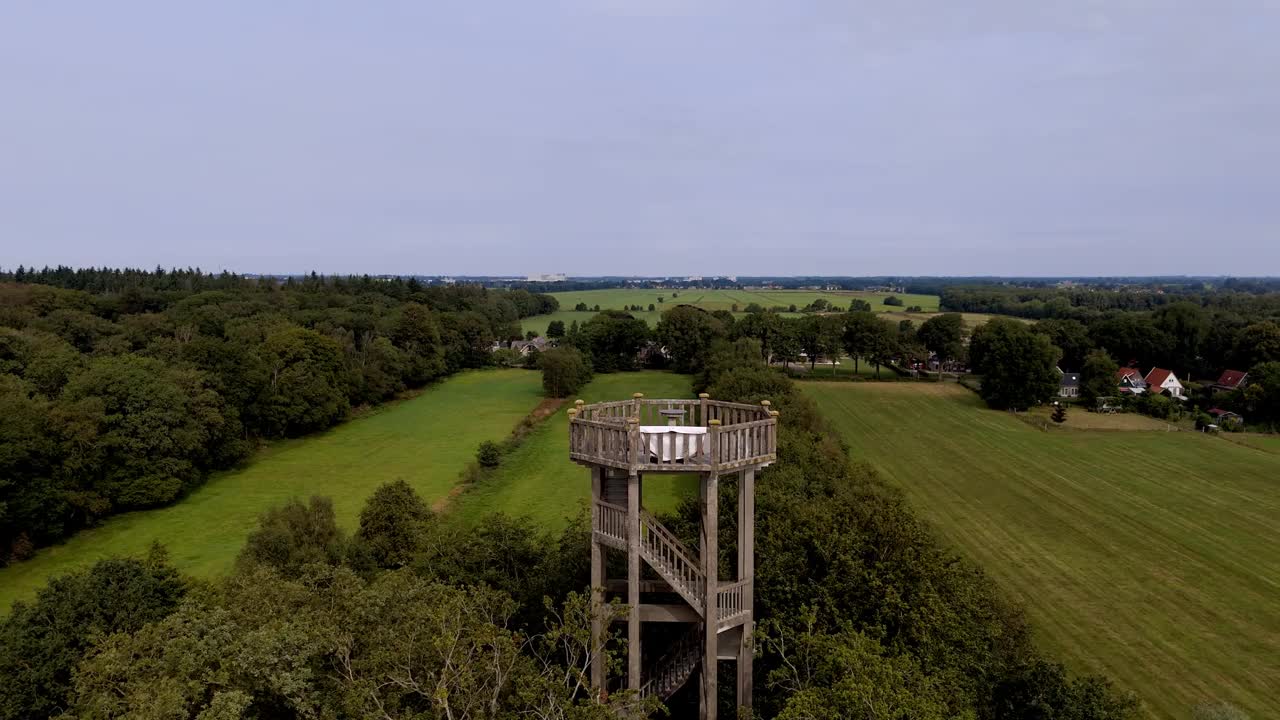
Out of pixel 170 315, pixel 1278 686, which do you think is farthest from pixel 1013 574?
pixel 170 315

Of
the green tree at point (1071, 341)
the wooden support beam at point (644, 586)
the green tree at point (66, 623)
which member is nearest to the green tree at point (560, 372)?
the green tree at point (66, 623)

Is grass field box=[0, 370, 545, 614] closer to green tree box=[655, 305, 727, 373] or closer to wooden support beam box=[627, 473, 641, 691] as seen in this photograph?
wooden support beam box=[627, 473, 641, 691]

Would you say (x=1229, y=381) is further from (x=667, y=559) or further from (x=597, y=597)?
(x=597, y=597)

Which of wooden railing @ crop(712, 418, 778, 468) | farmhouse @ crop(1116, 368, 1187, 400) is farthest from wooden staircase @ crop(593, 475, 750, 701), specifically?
farmhouse @ crop(1116, 368, 1187, 400)

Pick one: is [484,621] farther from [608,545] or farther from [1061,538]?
[1061,538]

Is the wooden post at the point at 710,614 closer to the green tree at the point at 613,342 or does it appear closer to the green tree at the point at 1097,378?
the green tree at the point at 1097,378

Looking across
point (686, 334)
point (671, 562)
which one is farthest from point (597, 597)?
point (686, 334)
